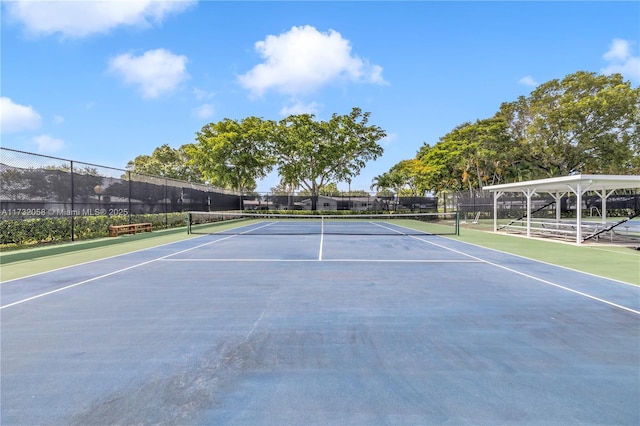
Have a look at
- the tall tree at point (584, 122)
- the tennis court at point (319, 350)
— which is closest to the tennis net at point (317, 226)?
the tennis court at point (319, 350)

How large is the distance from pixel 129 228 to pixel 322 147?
22.8m

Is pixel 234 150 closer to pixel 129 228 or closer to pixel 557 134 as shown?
pixel 129 228

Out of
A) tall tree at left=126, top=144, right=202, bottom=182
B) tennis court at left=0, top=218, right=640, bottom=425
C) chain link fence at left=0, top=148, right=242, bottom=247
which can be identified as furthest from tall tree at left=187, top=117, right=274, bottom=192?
tennis court at left=0, top=218, right=640, bottom=425

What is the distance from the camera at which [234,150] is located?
36406mm

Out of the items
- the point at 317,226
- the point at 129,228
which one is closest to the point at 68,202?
the point at 129,228

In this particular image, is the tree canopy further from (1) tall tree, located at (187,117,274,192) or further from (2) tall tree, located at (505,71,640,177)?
(1) tall tree, located at (187,117,274,192)

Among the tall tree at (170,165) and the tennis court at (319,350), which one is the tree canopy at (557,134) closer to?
the tennis court at (319,350)

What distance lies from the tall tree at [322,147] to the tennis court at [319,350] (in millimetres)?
29491

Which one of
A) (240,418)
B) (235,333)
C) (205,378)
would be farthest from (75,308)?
(240,418)

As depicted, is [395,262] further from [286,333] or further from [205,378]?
[205,378]

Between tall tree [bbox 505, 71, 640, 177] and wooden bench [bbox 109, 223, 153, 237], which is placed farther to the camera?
tall tree [bbox 505, 71, 640, 177]

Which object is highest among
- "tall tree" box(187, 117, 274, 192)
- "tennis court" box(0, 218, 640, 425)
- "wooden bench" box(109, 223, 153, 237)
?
"tall tree" box(187, 117, 274, 192)

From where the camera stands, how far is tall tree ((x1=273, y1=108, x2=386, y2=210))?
3556 cm

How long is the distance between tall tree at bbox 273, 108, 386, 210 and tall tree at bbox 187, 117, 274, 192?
5.23 ft
